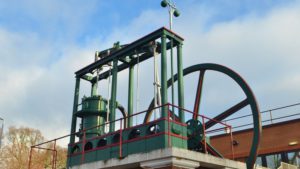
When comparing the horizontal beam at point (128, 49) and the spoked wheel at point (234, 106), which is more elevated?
the horizontal beam at point (128, 49)

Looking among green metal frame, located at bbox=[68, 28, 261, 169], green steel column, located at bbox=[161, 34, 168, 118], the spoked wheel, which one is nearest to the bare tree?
green metal frame, located at bbox=[68, 28, 261, 169]

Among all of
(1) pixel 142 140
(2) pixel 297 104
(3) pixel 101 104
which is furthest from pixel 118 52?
(2) pixel 297 104

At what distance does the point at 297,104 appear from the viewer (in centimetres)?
1709

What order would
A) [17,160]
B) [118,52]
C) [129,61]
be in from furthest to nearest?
[17,160] → [129,61] → [118,52]

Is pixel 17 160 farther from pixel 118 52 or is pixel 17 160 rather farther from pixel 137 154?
pixel 137 154

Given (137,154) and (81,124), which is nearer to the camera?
(137,154)

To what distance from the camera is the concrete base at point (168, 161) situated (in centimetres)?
898

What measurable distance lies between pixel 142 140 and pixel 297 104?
32.8 feet

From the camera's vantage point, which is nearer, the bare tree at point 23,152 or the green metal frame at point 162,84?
the green metal frame at point 162,84

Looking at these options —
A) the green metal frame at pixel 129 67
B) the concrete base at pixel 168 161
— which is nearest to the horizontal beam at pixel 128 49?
the green metal frame at pixel 129 67

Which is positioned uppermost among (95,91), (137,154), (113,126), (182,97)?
(95,91)

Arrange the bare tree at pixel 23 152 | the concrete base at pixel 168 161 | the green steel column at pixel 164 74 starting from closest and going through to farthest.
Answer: the concrete base at pixel 168 161, the green steel column at pixel 164 74, the bare tree at pixel 23 152

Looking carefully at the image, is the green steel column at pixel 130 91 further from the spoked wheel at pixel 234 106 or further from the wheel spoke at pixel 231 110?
the wheel spoke at pixel 231 110

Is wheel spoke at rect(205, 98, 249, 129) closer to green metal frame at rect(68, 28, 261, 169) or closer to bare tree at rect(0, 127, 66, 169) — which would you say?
green metal frame at rect(68, 28, 261, 169)
